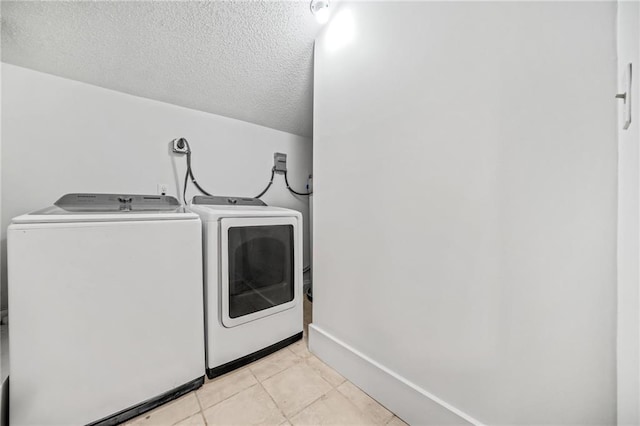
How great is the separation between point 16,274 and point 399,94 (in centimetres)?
163

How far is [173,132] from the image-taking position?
185cm

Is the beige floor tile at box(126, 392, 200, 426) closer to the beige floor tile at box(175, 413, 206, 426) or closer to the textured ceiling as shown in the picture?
the beige floor tile at box(175, 413, 206, 426)

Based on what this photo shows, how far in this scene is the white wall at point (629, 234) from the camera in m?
0.46

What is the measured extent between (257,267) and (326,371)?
0.73 meters

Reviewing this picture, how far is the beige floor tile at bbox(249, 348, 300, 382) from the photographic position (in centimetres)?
124

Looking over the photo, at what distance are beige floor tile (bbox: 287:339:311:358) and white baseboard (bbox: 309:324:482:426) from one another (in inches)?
3.7

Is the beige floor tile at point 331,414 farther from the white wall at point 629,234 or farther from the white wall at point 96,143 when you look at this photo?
the white wall at point 96,143

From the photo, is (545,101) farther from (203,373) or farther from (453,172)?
(203,373)

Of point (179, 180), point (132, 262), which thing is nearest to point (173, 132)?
point (179, 180)

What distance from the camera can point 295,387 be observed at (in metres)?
1.14

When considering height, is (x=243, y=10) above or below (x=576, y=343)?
above

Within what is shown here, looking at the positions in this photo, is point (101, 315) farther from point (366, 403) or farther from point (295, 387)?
point (366, 403)

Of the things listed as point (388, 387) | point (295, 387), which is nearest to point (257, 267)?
point (295, 387)

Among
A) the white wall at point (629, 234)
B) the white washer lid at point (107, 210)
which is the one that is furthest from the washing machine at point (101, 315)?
the white wall at point (629, 234)
